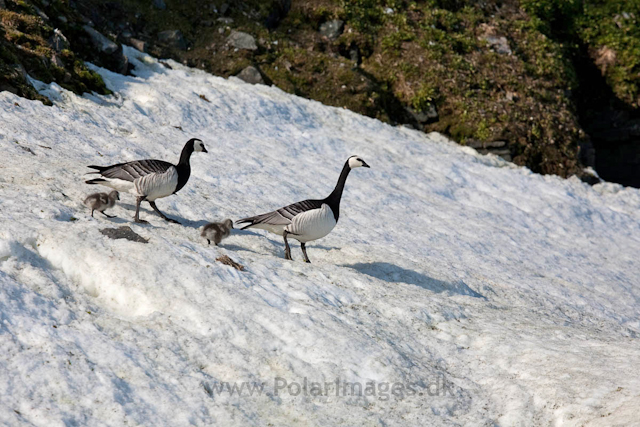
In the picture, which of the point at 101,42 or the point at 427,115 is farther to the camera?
the point at 427,115

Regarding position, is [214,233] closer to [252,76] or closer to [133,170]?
[133,170]

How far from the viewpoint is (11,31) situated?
75.7 feet

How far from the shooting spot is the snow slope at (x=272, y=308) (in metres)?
7.96

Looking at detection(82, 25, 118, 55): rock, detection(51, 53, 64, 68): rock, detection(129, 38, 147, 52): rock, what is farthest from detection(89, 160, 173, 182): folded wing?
detection(129, 38, 147, 52): rock

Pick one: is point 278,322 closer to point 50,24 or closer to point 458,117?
point 50,24

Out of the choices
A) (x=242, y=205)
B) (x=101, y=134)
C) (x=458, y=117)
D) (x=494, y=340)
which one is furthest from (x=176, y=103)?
(x=494, y=340)

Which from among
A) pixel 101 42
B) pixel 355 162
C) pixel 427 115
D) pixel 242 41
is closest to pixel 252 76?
pixel 242 41

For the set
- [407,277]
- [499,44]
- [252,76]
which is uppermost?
[499,44]

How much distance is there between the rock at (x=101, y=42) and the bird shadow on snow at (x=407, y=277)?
18122mm

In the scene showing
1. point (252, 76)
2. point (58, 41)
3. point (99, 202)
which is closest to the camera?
point (99, 202)

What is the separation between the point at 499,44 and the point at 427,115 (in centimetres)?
896

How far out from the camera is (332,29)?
121 ft

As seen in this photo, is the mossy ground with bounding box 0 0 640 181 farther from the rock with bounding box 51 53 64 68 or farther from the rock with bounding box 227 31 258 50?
the rock with bounding box 51 53 64 68

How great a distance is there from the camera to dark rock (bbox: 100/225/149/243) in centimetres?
1114
